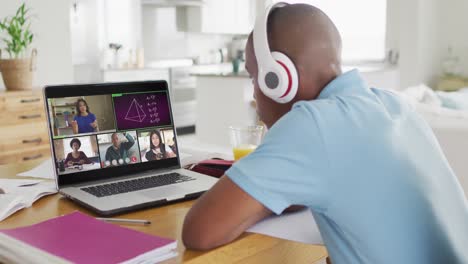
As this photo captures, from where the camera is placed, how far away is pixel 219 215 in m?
0.94

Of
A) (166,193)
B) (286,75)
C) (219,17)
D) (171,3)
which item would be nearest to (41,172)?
(166,193)

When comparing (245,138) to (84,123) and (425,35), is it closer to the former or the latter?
(84,123)

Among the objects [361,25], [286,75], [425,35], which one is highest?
[361,25]

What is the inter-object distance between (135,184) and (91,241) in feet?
1.34

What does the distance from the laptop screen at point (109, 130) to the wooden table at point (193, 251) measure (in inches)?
4.9

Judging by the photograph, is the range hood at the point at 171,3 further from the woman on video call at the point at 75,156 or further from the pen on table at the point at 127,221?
the pen on table at the point at 127,221

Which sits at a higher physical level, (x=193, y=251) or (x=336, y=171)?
(x=336, y=171)

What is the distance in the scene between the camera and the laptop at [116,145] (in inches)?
52.2

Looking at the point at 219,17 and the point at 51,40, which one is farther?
the point at 219,17

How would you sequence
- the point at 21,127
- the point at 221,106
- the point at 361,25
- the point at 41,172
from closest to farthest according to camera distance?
the point at 41,172 → the point at 21,127 → the point at 221,106 → the point at 361,25

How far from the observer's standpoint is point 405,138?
100 cm

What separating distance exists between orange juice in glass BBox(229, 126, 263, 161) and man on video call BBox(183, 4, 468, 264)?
49 centimetres

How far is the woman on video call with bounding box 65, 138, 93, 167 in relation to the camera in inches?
53.4

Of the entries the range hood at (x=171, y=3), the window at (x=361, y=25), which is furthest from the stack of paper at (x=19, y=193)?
the range hood at (x=171, y=3)
